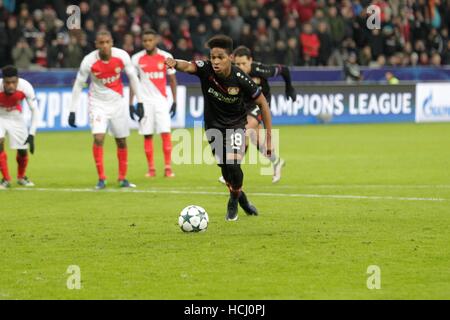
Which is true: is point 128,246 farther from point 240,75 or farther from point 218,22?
point 218,22

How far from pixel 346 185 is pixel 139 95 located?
363 cm

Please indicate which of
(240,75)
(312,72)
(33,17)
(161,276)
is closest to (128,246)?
(161,276)

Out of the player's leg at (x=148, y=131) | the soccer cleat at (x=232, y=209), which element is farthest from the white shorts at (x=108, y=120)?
the soccer cleat at (x=232, y=209)

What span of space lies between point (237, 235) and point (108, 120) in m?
5.54

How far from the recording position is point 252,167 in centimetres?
1920

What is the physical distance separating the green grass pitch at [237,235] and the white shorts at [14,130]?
2.71 feet

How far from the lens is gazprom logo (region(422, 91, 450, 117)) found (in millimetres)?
30844

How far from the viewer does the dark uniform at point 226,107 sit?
A: 11.5 metres

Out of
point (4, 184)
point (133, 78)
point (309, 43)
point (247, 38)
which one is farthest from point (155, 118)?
Answer: point (309, 43)

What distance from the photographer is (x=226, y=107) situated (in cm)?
1181

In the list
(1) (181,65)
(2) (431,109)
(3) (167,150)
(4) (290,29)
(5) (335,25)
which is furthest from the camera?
(5) (335,25)

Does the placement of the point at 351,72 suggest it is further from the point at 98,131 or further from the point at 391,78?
the point at 98,131

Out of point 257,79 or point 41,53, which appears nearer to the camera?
point 257,79
